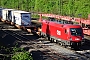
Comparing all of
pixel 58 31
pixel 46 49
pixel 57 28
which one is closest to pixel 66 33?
pixel 58 31

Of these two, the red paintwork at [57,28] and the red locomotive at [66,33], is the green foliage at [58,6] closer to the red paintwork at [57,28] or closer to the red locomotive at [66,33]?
the red paintwork at [57,28]

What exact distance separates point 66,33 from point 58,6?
40308 mm

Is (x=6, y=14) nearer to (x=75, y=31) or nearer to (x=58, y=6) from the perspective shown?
(x=58, y=6)

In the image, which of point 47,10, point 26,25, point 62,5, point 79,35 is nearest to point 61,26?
point 79,35

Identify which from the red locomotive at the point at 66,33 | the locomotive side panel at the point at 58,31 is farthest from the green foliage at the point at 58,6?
the red locomotive at the point at 66,33

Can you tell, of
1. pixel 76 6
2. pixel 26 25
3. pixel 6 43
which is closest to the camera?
pixel 6 43

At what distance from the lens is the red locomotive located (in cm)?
2945

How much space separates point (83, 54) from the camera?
92.7 feet

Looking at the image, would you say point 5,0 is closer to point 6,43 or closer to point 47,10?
point 47,10

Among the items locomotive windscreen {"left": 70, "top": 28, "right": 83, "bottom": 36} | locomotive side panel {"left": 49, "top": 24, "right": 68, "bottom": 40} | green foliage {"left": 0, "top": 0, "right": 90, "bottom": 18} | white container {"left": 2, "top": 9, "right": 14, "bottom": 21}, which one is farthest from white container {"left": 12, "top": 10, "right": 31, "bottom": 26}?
green foliage {"left": 0, "top": 0, "right": 90, "bottom": 18}

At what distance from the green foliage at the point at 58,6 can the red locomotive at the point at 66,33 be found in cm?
2571

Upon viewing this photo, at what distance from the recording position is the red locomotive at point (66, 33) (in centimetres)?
2945

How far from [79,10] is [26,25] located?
61.5 ft

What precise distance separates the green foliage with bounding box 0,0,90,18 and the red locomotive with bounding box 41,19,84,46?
84.3 ft
